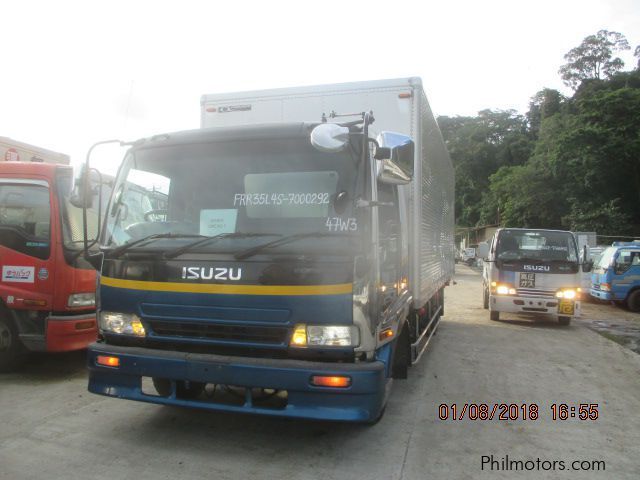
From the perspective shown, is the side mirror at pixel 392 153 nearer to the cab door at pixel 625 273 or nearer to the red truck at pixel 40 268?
the red truck at pixel 40 268

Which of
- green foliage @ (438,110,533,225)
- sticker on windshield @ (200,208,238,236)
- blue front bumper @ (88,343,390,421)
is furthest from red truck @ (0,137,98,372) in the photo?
green foliage @ (438,110,533,225)

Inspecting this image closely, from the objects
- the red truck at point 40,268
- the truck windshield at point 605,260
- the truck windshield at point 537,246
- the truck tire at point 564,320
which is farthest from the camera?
the truck windshield at point 605,260

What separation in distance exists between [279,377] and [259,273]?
692 mm

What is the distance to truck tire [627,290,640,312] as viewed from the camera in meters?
14.5

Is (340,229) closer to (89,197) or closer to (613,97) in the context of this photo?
(89,197)

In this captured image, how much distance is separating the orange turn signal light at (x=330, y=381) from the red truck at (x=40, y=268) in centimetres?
353

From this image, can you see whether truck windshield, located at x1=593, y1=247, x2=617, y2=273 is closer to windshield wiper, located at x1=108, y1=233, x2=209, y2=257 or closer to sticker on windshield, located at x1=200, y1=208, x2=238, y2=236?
sticker on windshield, located at x1=200, y1=208, x2=238, y2=236

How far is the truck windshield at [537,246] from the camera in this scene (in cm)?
1100

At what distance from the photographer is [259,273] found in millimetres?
3477

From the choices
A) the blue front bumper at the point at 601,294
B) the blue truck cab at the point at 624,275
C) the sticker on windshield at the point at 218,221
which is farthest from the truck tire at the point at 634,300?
the sticker on windshield at the point at 218,221

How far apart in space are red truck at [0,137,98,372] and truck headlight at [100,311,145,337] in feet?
6.81

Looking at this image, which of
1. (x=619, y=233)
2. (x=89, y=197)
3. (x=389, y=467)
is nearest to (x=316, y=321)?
(x=389, y=467)

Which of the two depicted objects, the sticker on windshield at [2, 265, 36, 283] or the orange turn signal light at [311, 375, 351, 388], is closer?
the orange turn signal light at [311, 375, 351, 388]

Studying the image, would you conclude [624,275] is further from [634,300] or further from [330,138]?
[330,138]
